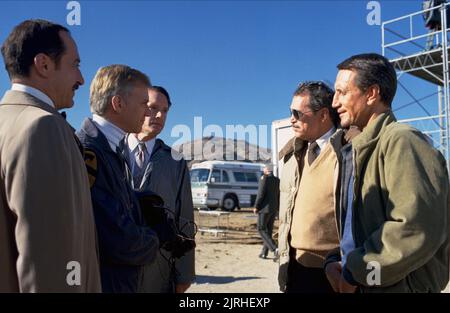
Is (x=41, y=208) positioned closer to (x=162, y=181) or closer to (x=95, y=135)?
(x=95, y=135)

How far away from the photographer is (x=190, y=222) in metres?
2.69

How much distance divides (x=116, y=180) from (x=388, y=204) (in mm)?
1191

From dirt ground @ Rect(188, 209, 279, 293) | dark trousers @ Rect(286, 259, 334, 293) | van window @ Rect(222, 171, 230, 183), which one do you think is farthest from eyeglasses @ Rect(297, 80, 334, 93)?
van window @ Rect(222, 171, 230, 183)

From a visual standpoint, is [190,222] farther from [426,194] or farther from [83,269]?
[426,194]

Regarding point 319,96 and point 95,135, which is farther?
point 319,96

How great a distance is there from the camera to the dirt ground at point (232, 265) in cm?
629

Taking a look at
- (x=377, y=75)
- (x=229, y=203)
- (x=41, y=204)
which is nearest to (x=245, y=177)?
(x=229, y=203)

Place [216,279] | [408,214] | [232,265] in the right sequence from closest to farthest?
[408,214]
[216,279]
[232,265]

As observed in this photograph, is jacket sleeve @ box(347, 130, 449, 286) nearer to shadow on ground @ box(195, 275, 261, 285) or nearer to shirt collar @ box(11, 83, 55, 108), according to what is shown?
shirt collar @ box(11, 83, 55, 108)

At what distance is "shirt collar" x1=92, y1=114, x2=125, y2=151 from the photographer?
2109mm

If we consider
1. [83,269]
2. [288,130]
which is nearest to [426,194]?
[83,269]

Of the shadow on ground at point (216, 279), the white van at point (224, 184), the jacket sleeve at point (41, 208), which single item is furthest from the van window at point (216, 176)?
the jacket sleeve at point (41, 208)

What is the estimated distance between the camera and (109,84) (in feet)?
7.11
